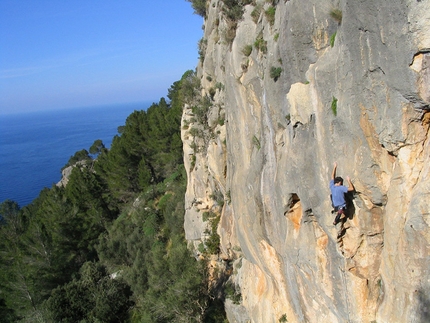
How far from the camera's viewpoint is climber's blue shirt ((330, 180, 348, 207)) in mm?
7113

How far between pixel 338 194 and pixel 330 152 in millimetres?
1037

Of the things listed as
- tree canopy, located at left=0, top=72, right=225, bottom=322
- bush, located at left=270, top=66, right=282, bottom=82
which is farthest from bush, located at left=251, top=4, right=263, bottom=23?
tree canopy, located at left=0, top=72, right=225, bottom=322

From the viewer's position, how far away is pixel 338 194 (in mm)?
7176

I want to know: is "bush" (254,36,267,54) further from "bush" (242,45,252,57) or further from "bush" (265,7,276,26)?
"bush" (242,45,252,57)

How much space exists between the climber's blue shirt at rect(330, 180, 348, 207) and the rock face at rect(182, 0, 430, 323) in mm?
375

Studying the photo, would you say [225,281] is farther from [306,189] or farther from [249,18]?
[249,18]

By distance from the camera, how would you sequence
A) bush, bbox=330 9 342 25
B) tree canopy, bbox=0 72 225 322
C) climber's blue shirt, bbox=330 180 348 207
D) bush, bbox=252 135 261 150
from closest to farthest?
1. climber's blue shirt, bbox=330 180 348 207
2. bush, bbox=330 9 342 25
3. bush, bbox=252 135 261 150
4. tree canopy, bbox=0 72 225 322

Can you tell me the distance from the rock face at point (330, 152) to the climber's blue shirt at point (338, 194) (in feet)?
1.23

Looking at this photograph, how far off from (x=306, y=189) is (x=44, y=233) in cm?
2519

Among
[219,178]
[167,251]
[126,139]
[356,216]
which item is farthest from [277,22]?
[126,139]

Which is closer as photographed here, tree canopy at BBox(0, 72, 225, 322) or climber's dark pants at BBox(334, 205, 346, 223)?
climber's dark pants at BBox(334, 205, 346, 223)

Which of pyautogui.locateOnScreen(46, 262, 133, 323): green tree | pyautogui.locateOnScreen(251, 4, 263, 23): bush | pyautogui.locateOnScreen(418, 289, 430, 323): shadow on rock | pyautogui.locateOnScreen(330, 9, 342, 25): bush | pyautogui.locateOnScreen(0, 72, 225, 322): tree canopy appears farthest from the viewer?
pyautogui.locateOnScreen(46, 262, 133, 323): green tree

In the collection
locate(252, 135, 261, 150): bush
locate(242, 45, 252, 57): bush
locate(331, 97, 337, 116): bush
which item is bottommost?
locate(252, 135, 261, 150): bush

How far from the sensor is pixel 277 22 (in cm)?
936
